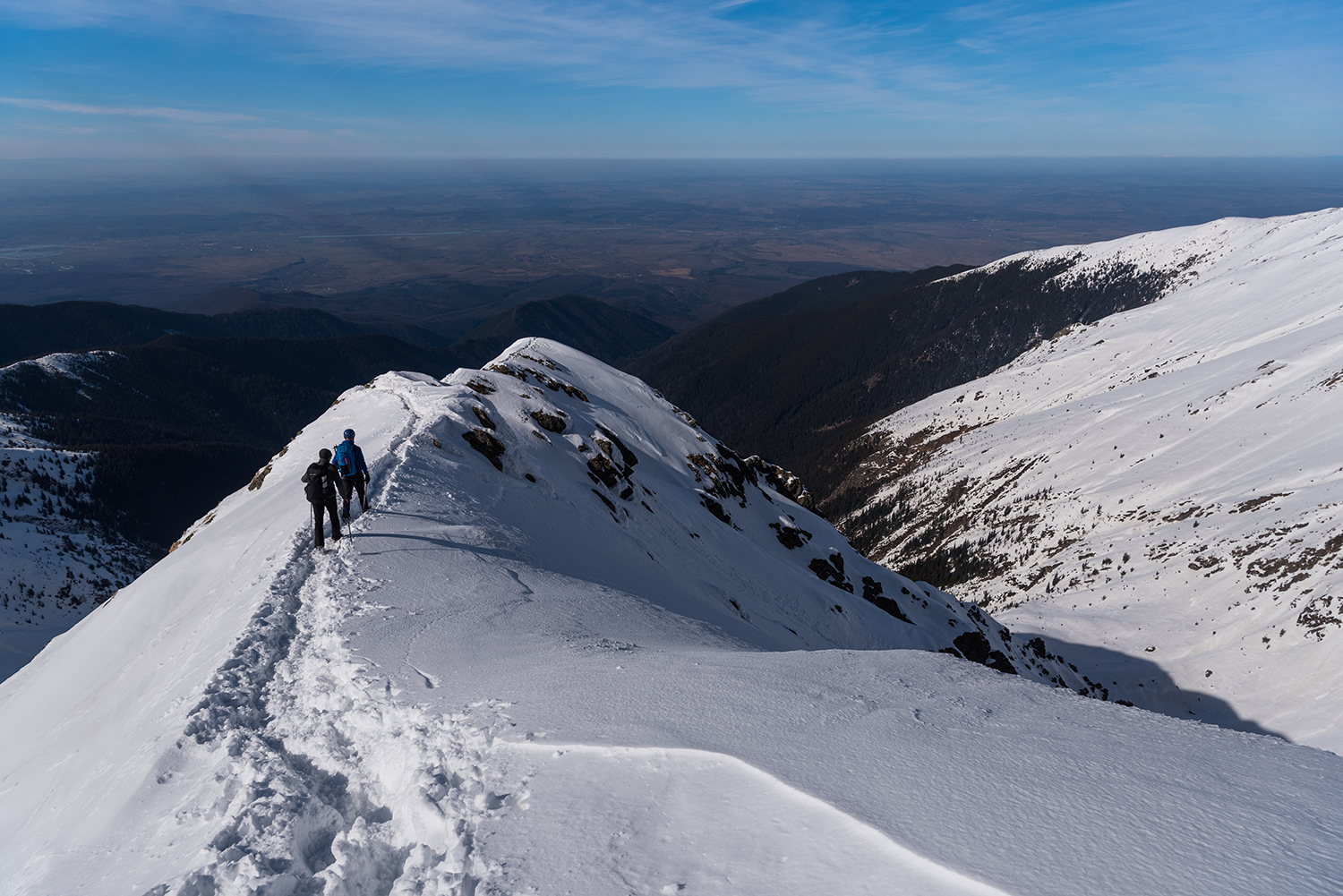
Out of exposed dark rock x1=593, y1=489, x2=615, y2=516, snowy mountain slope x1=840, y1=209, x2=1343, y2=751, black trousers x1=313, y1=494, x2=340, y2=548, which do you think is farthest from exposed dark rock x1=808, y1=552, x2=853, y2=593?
black trousers x1=313, y1=494, x2=340, y2=548

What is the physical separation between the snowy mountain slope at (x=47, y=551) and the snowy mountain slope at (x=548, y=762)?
156 ft

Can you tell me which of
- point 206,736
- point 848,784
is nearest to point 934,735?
point 848,784

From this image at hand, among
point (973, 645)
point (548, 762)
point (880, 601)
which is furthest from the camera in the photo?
point (880, 601)

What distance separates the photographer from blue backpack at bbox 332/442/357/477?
15.2 metres

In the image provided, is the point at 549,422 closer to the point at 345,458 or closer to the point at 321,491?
the point at 345,458

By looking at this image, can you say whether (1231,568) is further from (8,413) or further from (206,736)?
(8,413)

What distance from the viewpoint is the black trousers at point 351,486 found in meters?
15.2

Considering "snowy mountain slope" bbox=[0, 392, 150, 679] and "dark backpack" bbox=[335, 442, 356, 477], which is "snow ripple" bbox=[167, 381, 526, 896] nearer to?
"dark backpack" bbox=[335, 442, 356, 477]

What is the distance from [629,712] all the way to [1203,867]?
5759mm

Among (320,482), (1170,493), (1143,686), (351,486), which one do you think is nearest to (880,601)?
(1143,686)

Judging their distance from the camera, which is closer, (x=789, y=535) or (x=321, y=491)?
(x=321, y=491)

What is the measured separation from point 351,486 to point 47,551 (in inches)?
3539

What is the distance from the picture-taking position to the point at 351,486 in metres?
15.5

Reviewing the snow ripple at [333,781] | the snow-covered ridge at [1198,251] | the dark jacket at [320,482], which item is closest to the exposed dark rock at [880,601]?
the dark jacket at [320,482]
